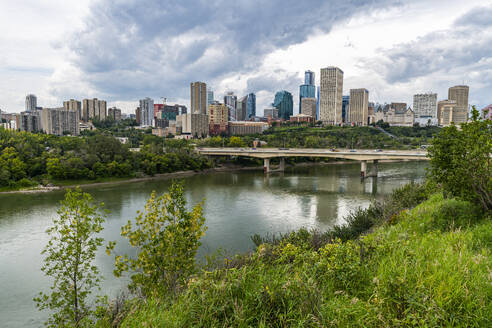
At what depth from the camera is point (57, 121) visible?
8488cm

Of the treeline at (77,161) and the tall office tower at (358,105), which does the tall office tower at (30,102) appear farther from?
the tall office tower at (358,105)

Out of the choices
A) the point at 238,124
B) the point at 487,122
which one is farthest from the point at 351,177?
the point at 238,124

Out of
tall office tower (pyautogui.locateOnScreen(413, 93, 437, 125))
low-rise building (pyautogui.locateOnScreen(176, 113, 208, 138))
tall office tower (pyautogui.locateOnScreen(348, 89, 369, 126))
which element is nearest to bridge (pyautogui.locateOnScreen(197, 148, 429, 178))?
low-rise building (pyautogui.locateOnScreen(176, 113, 208, 138))

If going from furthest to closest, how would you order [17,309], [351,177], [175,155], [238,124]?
[238,124] < [175,155] < [351,177] < [17,309]

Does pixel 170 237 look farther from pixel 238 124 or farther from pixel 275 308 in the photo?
pixel 238 124

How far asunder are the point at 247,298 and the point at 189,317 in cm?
66

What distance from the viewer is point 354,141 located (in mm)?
78375

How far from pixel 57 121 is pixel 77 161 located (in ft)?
192

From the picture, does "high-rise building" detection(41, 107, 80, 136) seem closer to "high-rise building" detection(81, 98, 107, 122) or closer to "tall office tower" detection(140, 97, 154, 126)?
"high-rise building" detection(81, 98, 107, 122)

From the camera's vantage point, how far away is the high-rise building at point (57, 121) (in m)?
83.6

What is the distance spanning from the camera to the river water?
11891mm

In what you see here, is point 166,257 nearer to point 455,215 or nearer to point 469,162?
point 455,215

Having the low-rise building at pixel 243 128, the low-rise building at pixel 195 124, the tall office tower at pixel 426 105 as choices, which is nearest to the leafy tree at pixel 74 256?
the low-rise building at pixel 195 124

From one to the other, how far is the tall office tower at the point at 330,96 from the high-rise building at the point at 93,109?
9878 cm
